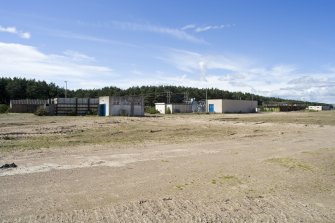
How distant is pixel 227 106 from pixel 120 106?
124ft

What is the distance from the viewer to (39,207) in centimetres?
621

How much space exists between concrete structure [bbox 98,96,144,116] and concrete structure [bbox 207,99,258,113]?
30904mm

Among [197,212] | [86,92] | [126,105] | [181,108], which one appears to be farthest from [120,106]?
[86,92]

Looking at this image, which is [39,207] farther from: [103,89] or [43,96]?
[103,89]

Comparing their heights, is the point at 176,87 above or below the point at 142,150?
above

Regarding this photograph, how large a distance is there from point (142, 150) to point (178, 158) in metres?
2.48

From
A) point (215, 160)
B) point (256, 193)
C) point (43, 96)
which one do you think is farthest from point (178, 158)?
point (43, 96)

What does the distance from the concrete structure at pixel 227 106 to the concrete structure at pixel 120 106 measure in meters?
30.9

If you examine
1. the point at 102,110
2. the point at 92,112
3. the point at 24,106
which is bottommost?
the point at 92,112

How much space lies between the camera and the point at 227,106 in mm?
84500

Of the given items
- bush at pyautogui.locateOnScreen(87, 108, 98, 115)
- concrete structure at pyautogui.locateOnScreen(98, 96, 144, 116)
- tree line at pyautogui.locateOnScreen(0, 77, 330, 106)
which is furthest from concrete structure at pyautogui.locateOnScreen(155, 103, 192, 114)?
bush at pyautogui.locateOnScreen(87, 108, 98, 115)

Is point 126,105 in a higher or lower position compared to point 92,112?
higher

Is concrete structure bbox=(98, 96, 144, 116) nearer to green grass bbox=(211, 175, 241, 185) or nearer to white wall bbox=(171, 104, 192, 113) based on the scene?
white wall bbox=(171, 104, 192, 113)

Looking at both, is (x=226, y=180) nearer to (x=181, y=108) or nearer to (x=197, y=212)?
(x=197, y=212)
